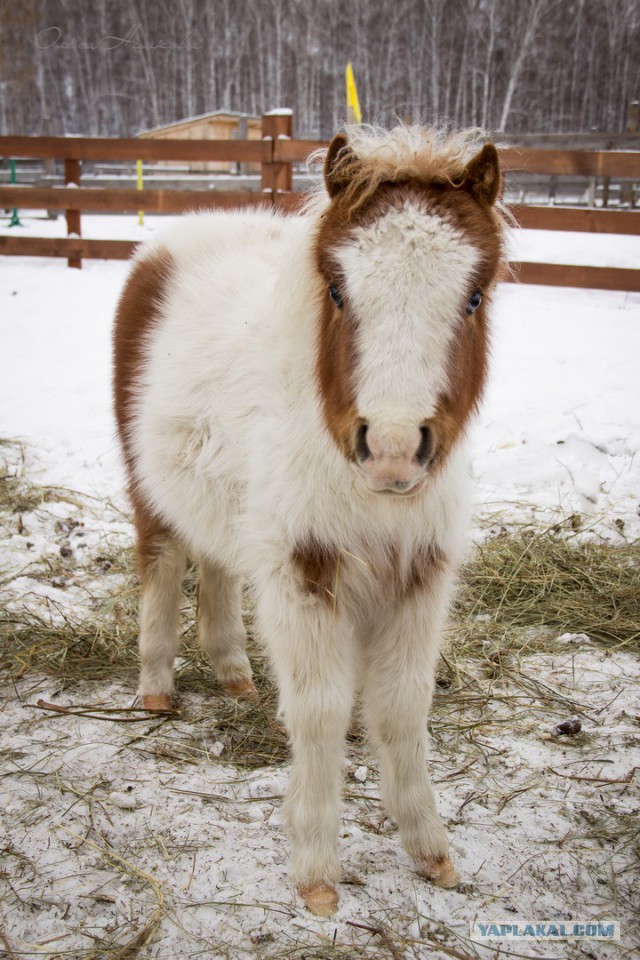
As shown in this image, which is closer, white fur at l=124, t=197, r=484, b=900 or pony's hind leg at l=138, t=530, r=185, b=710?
white fur at l=124, t=197, r=484, b=900

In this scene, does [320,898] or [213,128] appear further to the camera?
[213,128]

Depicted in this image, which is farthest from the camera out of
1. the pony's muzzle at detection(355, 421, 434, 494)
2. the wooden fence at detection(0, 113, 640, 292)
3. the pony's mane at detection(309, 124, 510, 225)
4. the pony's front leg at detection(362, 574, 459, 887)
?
the wooden fence at detection(0, 113, 640, 292)

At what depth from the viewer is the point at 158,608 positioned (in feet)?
9.65

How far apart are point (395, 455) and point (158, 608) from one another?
171 centimetres

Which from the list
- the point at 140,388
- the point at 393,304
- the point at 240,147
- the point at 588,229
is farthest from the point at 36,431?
the point at 588,229

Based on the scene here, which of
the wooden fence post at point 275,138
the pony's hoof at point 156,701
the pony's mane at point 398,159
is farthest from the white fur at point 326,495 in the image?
the wooden fence post at point 275,138

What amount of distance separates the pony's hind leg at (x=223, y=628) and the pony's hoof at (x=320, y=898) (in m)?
1.13

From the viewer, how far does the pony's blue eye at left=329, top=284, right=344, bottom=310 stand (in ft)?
5.85

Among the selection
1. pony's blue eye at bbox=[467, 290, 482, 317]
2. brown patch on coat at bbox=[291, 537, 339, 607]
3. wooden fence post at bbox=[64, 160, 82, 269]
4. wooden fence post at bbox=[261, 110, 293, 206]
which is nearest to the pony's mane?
pony's blue eye at bbox=[467, 290, 482, 317]

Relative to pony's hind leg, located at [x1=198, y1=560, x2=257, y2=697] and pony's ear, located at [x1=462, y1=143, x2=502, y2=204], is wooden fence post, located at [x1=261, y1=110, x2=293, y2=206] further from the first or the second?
pony's ear, located at [x1=462, y1=143, x2=502, y2=204]

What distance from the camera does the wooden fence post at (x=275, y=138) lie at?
8.32m

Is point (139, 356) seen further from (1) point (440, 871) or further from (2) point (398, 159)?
(1) point (440, 871)

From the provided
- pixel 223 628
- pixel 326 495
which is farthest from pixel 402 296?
pixel 223 628

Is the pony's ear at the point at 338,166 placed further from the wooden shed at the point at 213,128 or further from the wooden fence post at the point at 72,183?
the wooden shed at the point at 213,128
